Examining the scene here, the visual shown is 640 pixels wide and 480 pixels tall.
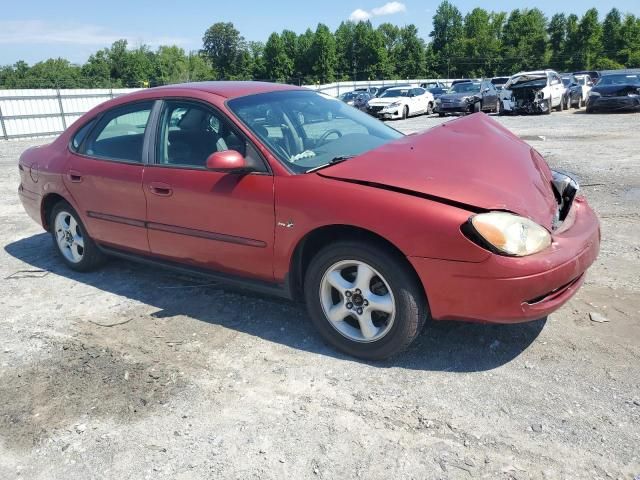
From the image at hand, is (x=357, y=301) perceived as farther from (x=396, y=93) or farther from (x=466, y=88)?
(x=396, y=93)

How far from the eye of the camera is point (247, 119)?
3.63 m

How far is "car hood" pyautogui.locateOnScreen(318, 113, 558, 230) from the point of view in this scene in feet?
9.43

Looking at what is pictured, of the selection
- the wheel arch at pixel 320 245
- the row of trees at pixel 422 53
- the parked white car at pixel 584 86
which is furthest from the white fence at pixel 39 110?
the row of trees at pixel 422 53

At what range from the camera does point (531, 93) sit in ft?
Result: 64.1

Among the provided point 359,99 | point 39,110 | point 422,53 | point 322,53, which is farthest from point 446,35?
point 39,110

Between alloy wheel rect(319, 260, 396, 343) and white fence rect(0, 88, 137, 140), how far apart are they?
2116cm

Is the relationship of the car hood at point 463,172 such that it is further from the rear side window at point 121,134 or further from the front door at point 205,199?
the rear side window at point 121,134

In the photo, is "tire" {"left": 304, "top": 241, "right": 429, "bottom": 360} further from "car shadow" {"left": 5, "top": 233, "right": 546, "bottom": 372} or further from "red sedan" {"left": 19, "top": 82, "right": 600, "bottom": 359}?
"car shadow" {"left": 5, "top": 233, "right": 546, "bottom": 372}

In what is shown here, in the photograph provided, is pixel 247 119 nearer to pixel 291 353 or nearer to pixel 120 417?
pixel 291 353

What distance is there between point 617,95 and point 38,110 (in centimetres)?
2248

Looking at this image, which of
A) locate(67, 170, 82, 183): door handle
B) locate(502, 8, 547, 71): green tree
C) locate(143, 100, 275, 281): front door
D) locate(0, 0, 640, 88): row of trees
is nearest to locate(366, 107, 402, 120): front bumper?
locate(67, 170, 82, 183): door handle

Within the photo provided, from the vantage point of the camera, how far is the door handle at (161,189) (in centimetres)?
383

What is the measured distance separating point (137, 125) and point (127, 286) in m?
1.40

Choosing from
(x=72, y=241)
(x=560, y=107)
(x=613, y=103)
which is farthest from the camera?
A: (x=560, y=107)
